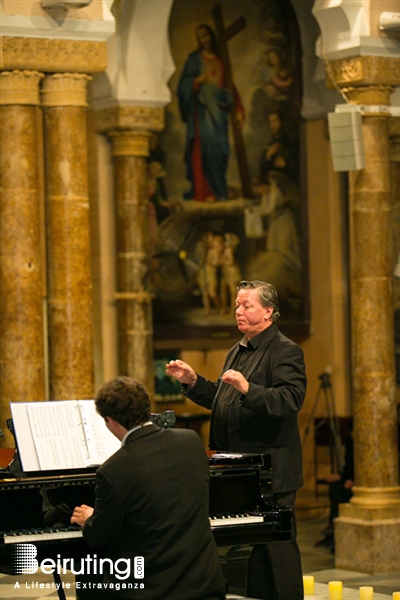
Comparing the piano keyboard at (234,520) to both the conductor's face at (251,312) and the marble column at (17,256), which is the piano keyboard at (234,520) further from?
the marble column at (17,256)

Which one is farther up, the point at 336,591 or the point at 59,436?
the point at 59,436

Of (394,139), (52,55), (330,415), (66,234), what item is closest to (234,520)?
(66,234)

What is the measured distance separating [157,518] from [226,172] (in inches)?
312

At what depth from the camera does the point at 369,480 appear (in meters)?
8.87

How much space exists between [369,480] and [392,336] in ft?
3.45

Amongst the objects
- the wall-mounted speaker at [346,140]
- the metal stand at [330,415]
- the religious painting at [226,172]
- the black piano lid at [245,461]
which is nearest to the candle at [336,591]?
the black piano lid at [245,461]

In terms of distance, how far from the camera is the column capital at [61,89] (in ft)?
27.0

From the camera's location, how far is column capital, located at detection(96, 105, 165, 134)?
34.7 ft

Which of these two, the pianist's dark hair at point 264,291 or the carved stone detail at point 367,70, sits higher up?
the carved stone detail at point 367,70

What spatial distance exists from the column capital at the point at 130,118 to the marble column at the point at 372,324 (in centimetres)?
223

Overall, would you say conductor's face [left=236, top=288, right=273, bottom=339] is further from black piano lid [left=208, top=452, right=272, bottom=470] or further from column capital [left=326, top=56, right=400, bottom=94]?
column capital [left=326, top=56, right=400, bottom=94]

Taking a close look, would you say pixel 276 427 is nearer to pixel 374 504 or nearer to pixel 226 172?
pixel 374 504

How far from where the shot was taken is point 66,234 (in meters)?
8.23

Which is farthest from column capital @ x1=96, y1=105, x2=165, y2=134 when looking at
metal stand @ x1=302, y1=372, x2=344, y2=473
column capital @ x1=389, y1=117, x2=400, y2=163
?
metal stand @ x1=302, y1=372, x2=344, y2=473
